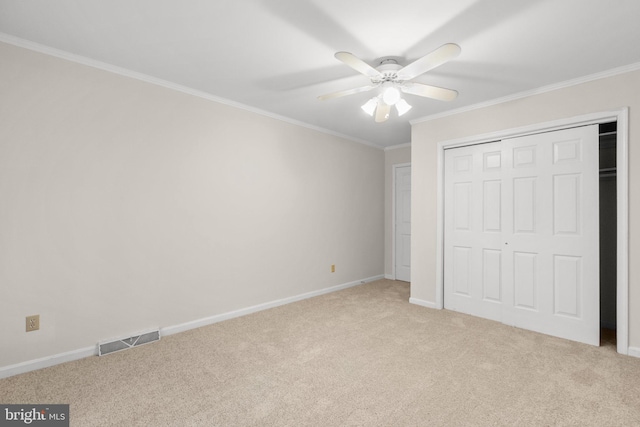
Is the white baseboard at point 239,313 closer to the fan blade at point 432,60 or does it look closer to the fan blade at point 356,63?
the fan blade at point 356,63

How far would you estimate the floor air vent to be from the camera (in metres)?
2.61

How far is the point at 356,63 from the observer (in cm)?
210

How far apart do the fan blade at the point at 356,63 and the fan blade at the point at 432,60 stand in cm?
21

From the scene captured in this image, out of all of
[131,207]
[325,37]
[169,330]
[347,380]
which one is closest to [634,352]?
[347,380]

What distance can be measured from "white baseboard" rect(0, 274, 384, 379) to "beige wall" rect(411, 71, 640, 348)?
1.47 m

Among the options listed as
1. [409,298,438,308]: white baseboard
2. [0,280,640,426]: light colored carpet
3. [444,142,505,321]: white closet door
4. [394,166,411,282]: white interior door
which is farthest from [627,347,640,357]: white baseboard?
[394,166,411,282]: white interior door

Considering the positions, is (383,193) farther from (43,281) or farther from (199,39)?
(43,281)

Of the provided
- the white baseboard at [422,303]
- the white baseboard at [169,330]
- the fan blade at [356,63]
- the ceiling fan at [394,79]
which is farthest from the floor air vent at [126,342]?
the white baseboard at [422,303]

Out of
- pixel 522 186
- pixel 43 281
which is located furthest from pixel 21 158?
pixel 522 186

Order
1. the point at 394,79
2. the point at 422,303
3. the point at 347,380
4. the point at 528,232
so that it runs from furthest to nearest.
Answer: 1. the point at 422,303
2. the point at 528,232
3. the point at 394,79
4. the point at 347,380

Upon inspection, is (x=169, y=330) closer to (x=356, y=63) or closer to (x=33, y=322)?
(x=33, y=322)

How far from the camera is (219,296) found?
3.45 metres

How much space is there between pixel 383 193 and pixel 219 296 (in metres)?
3.43

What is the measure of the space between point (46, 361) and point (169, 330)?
913mm
